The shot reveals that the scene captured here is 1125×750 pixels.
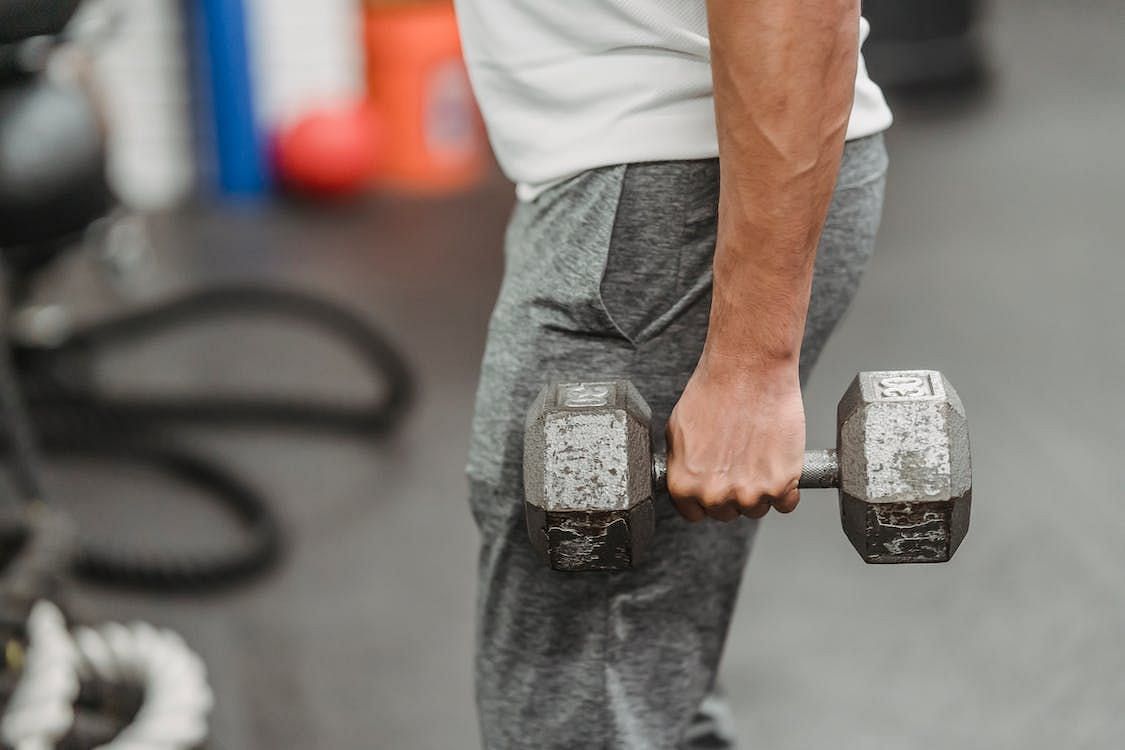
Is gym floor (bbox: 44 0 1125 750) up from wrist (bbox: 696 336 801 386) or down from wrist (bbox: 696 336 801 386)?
down

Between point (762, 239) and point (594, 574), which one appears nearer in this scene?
point (762, 239)

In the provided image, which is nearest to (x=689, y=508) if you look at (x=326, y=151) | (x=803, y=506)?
(x=803, y=506)

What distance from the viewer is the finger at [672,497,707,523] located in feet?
2.76

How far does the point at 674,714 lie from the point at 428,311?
1935mm

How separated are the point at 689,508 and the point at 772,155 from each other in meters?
0.22

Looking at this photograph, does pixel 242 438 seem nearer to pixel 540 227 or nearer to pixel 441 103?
pixel 441 103

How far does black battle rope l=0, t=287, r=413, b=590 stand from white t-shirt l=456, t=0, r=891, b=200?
129cm

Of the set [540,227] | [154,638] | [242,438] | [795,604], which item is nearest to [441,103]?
[242,438]

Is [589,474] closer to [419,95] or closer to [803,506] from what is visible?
[803,506]

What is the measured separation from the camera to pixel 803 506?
216 centimetres

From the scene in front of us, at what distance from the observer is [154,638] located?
150 cm

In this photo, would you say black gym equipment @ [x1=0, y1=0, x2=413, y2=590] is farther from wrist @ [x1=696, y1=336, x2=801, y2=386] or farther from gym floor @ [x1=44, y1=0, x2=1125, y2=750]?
wrist @ [x1=696, y1=336, x2=801, y2=386]

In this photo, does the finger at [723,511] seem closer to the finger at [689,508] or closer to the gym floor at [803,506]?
the finger at [689,508]

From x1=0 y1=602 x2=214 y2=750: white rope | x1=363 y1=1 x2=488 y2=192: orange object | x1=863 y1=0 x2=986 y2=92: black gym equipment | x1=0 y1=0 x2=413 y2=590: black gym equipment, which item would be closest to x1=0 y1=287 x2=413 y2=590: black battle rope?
x1=0 y1=0 x2=413 y2=590: black gym equipment
